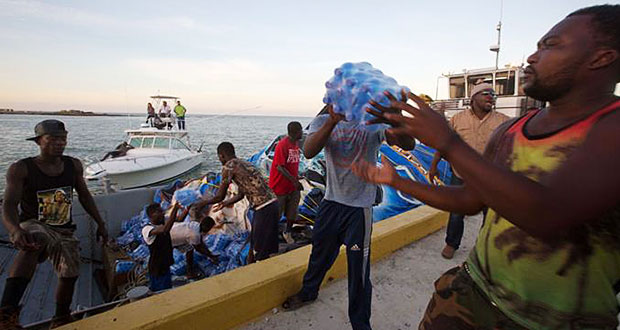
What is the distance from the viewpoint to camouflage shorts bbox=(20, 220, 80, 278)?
3.01m

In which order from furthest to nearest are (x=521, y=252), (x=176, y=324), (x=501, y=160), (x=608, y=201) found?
(x=176, y=324) → (x=501, y=160) → (x=521, y=252) → (x=608, y=201)

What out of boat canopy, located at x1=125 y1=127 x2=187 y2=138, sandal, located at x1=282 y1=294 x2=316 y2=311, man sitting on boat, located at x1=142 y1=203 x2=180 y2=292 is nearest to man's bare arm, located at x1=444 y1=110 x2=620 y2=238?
sandal, located at x1=282 y1=294 x2=316 y2=311

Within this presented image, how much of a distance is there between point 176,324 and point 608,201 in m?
2.33

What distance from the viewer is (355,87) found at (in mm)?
1905

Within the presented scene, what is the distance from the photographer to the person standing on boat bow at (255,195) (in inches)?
157

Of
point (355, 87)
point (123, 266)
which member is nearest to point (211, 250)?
point (123, 266)

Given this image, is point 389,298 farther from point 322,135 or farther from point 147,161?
point 147,161

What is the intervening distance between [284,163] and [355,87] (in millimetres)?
3782

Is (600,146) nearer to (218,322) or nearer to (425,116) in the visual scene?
(425,116)

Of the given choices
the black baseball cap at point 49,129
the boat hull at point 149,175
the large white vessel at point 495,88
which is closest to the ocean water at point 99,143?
the boat hull at point 149,175

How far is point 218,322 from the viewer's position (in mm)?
2338

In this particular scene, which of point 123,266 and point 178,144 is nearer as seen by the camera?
point 123,266

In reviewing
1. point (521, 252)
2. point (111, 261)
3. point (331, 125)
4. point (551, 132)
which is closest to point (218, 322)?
point (331, 125)

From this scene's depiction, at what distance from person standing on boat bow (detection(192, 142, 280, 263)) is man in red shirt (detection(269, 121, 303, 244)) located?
147 cm
